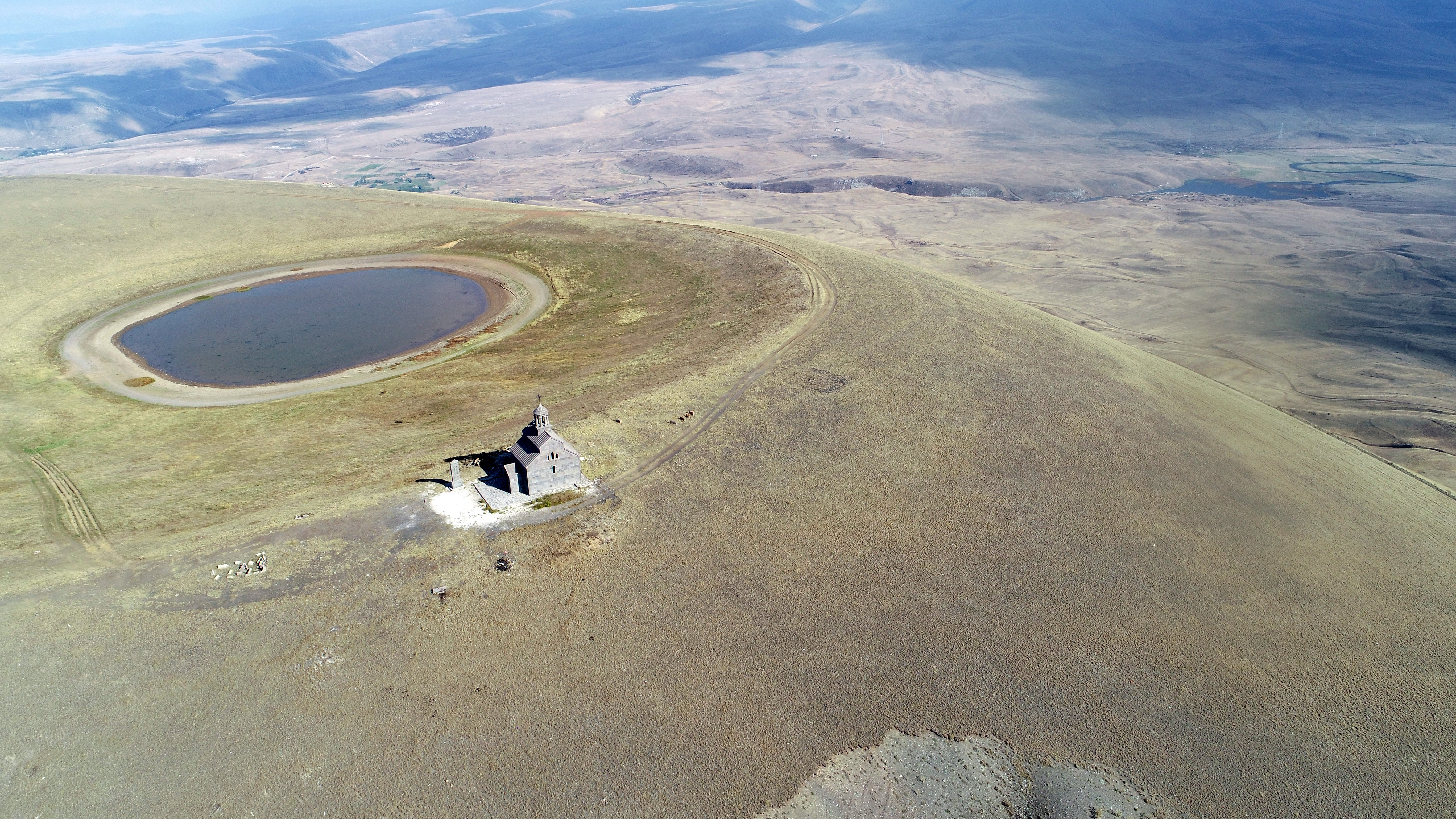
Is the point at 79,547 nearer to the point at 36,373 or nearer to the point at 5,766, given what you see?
the point at 5,766

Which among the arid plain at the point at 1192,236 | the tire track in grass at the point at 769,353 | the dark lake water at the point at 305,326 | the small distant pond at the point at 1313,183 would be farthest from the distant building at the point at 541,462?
the small distant pond at the point at 1313,183

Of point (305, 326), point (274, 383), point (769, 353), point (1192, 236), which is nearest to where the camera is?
point (769, 353)

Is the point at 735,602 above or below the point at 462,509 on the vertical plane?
below

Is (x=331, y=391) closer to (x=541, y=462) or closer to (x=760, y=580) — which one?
(x=541, y=462)

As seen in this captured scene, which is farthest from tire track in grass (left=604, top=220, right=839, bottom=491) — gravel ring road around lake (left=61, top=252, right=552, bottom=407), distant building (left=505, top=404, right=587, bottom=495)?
gravel ring road around lake (left=61, top=252, right=552, bottom=407)

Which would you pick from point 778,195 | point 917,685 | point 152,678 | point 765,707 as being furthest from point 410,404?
point 778,195

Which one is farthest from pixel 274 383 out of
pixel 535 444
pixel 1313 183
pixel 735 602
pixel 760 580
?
pixel 1313 183

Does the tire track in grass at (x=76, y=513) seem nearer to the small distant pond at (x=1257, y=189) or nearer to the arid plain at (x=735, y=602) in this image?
the arid plain at (x=735, y=602)
